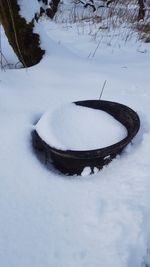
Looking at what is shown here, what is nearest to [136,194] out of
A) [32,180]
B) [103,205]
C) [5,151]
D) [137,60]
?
[103,205]

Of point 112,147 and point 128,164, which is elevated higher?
point 112,147

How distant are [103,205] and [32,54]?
184 cm

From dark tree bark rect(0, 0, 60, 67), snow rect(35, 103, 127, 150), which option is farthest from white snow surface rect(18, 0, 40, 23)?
snow rect(35, 103, 127, 150)

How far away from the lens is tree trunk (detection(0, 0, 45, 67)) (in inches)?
112

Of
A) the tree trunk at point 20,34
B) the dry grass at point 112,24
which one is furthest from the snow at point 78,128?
the dry grass at point 112,24

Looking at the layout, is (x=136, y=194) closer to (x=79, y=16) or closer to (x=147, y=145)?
(x=147, y=145)

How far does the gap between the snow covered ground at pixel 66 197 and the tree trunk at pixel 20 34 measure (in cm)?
39

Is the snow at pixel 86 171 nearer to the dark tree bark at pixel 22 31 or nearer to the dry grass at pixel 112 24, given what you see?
the dark tree bark at pixel 22 31

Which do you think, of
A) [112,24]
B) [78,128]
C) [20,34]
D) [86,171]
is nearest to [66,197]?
[86,171]

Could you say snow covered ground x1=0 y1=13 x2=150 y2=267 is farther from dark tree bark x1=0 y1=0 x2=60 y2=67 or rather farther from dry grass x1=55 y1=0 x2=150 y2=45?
dry grass x1=55 y1=0 x2=150 y2=45

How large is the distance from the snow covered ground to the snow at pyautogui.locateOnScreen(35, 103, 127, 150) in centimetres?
13

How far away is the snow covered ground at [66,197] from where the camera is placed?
1.52 m

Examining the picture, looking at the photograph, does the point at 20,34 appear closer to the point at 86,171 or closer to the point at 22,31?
the point at 22,31

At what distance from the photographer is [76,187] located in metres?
1.88
